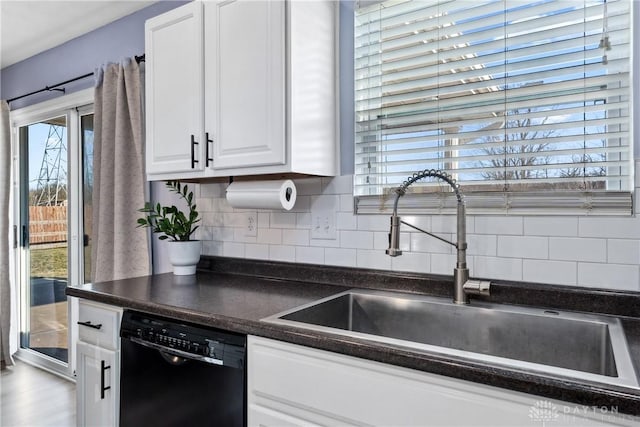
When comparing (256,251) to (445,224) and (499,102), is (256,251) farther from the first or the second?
(499,102)

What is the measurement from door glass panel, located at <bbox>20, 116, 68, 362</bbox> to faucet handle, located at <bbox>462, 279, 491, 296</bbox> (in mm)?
3037

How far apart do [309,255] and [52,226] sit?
2.54 metres

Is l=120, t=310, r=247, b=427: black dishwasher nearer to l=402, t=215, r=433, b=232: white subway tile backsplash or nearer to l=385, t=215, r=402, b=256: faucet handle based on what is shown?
l=385, t=215, r=402, b=256: faucet handle

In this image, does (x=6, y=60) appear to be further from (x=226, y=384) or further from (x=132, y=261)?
(x=226, y=384)

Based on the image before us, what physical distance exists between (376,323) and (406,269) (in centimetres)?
25

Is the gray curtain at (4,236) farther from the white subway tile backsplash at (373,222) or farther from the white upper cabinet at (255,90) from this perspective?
the white subway tile backsplash at (373,222)

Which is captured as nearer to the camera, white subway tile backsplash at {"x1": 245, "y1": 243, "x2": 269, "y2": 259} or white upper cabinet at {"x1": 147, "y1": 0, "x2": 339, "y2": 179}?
white upper cabinet at {"x1": 147, "y1": 0, "x2": 339, "y2": 179}

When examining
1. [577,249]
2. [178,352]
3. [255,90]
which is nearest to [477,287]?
[577,249]

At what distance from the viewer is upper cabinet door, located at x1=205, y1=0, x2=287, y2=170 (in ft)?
5.32

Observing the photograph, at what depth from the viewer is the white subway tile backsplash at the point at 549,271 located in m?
1.40

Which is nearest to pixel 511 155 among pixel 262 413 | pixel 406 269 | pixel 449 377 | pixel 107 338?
pixel 406 269

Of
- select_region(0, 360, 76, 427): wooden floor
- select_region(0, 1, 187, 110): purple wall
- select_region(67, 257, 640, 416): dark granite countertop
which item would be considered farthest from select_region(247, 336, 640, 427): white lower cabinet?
select_region(0, 1, 187, 110): purple wall

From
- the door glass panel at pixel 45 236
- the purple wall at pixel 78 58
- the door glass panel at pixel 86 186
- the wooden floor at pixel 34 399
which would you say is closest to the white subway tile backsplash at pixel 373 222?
the purple wall at pixel 78 58

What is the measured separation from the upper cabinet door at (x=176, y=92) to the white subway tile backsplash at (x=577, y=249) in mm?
1416
